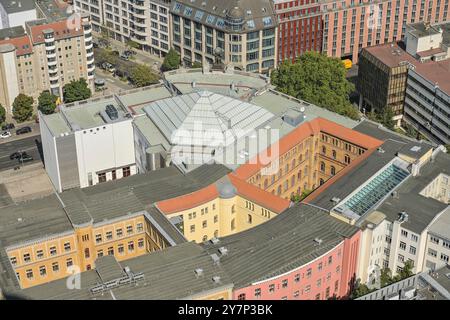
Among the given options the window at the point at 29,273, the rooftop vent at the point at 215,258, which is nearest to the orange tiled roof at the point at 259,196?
the rooftop vent at the point at 215,258

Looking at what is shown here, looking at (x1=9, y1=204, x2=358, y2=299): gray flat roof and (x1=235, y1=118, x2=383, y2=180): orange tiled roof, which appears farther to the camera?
(x1=235, y1=118, x2=383, y2=180): orange tiled roof

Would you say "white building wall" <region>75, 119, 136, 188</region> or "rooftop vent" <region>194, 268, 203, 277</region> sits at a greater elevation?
"rooftop vent" <region>194, 268, 203, 277</region>

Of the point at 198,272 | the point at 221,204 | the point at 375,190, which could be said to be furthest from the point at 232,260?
the point at 375,190

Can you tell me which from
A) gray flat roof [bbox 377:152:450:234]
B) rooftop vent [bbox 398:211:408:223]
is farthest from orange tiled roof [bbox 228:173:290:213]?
rooftop vent [bbox 398:211:408:223]

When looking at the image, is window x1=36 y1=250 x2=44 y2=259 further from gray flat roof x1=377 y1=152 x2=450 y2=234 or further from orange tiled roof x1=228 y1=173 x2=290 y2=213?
gray flat roof x1=377 y1=152 x2=450 y2=234

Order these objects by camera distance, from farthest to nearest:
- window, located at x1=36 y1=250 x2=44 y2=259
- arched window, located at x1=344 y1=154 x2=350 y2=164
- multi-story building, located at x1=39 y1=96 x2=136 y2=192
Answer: multi-story building, located at x1=39 y1=96 x2=136 y2=192 < arched window, located at x1=344 y1=154 x2=350 y2=164 < window, located at x1=36 y1=250 x2=44 y2=259

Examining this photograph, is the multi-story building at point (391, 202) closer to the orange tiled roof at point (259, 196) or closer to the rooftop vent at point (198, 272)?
the orange tiled roof at point (259, 196)

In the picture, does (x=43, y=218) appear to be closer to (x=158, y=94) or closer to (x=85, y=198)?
(x=85, y=198)

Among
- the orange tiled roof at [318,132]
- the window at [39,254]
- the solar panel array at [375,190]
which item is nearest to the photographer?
the window at [39,254]

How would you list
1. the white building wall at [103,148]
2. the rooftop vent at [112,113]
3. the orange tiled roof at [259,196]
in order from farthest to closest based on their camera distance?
the rooftop vent at [112,113], the white building wall at [103,148], the orange tiled roof at [259,196]
